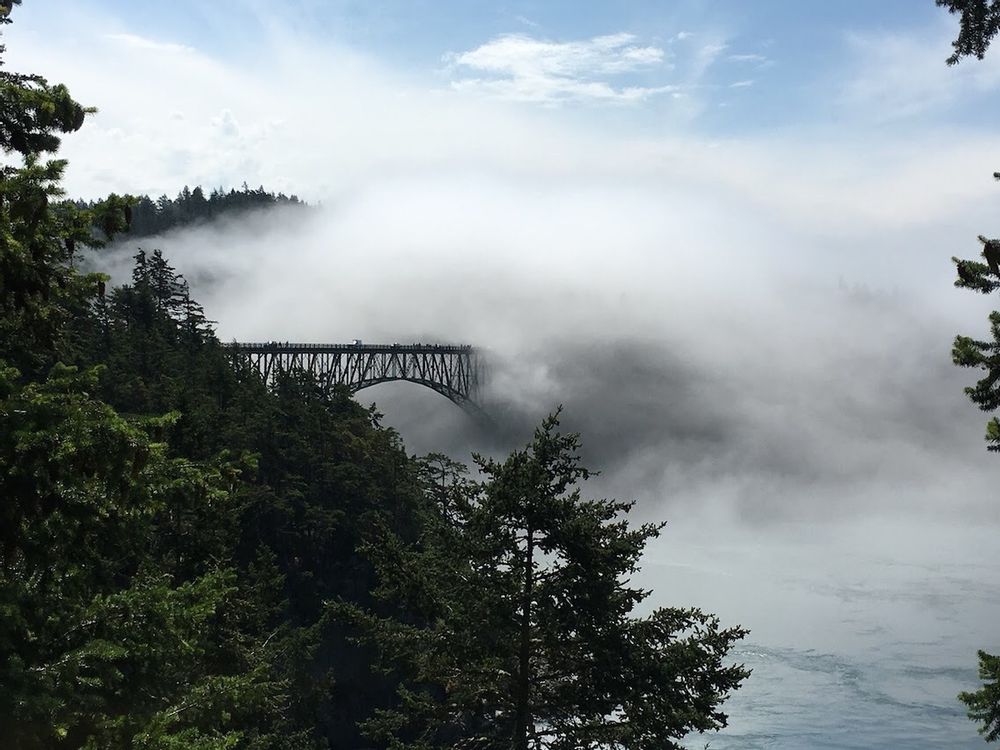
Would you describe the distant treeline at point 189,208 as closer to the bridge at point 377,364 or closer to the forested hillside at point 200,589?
the bridge at point 377,364

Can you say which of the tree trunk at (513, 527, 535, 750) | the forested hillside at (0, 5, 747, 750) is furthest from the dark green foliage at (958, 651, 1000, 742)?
the tree trunk at (513, 527, 535, 750)

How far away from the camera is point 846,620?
53.2 m

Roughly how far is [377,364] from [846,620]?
1512 inches

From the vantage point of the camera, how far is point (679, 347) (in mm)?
116062

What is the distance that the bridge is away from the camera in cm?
6438

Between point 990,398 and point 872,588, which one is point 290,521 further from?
point 872,588

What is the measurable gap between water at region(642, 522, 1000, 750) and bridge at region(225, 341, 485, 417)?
20254 millimetres

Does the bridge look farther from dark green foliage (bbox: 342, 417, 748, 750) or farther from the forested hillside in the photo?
dark green foliage (bbox: 342, 417, 748, 750)

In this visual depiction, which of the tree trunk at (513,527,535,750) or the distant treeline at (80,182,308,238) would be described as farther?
the distant treeline at (80,182,308,238)

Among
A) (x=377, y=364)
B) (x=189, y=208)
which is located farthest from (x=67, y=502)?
(x=189, y=208)

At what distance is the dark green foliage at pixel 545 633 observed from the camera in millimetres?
11828

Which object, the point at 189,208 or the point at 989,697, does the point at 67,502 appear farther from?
the point at 189,208

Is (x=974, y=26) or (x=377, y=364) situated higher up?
(x=377, y=364)

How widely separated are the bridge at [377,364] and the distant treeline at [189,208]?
84.6m
